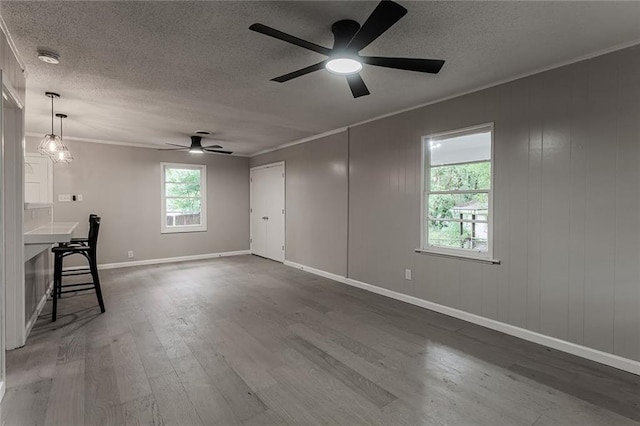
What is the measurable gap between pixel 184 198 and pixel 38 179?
7.58ft

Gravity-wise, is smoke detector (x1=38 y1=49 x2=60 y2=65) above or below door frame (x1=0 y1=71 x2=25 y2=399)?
above

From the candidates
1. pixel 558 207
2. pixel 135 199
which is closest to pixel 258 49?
pixel 558 207

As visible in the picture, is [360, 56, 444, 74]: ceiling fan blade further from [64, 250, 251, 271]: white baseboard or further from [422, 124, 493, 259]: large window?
[64, 250, 251, 271]: white baseboard

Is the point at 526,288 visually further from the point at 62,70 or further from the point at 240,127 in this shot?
the point at 62,70

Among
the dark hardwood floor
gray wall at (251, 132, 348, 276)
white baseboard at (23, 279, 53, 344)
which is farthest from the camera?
gray wall at (251, 132, 348, 276)

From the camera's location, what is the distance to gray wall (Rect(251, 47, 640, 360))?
2377mm

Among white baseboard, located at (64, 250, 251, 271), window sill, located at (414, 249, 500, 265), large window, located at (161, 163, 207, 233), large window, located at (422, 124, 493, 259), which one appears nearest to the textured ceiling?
large window, located at (422, 124, 493, 259)

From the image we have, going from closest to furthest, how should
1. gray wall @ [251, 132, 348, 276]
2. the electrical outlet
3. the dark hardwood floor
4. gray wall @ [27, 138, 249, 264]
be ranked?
the dark hardwood floor < the electrical outlet < gray wall @ [251, 132, 348, 276] < gray wall @ [27, 138, 249, 264]

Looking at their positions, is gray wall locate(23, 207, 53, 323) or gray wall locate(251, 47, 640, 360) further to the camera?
gray wall locate(23, 207, 53, 323)

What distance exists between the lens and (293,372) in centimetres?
231

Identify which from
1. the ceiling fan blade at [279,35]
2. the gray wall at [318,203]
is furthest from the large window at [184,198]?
the ceiling fan blade at [279,35]

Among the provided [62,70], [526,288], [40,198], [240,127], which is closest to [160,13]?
[62,70]

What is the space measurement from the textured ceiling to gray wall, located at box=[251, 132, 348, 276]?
119 cm

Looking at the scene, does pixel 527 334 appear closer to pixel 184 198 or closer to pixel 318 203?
pixel 318 203
